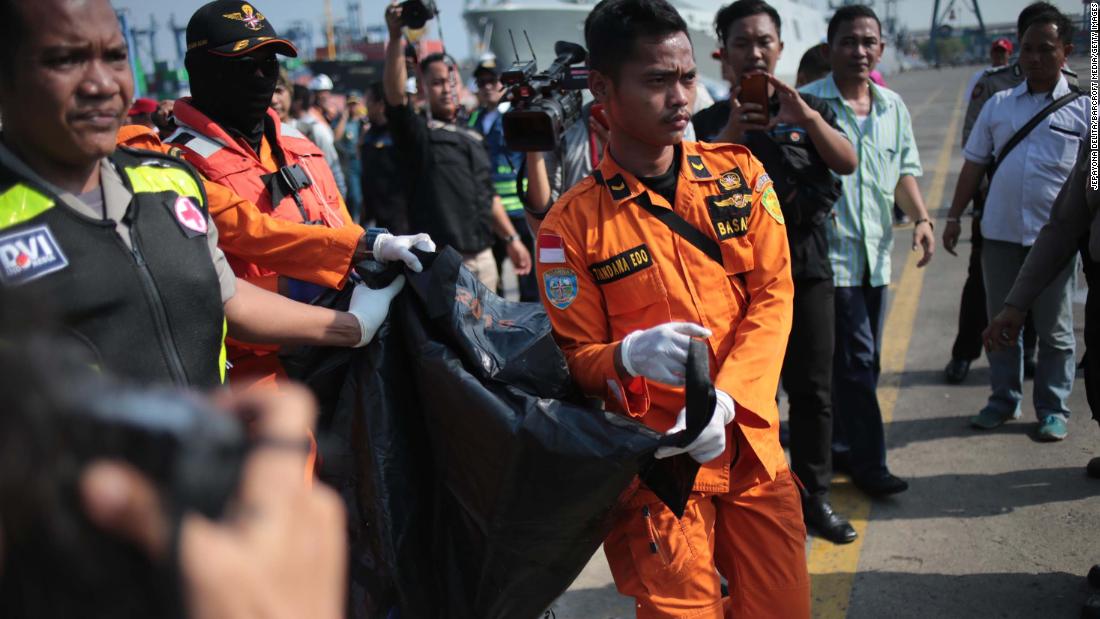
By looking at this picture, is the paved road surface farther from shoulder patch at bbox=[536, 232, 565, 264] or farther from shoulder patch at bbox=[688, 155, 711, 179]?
shoulder patch at bbox=[688, 155, 711, 179]

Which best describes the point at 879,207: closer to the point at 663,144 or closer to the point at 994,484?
the point at 994,484

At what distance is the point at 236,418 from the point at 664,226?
5.96ft

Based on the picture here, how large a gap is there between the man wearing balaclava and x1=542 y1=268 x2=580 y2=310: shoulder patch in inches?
17.6

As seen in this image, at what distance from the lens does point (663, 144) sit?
8.70 ft

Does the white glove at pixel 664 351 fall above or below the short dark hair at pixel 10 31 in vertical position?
below

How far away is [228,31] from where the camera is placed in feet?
9.59

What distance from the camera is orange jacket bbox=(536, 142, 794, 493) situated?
2467 mm

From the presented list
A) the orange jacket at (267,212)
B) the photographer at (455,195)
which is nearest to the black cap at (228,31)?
the orange jacket at (267,212)

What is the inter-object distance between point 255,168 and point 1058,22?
3.94 metres

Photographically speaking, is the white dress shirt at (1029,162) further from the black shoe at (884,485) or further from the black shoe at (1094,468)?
the black shoe at (884,485)

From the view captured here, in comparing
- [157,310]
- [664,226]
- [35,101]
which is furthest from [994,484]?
[35,101]

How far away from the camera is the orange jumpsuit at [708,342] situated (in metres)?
2.42

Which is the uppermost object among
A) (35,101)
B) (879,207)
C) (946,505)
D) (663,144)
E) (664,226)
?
(35,101)

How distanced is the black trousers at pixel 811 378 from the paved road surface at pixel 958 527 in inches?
14.3
